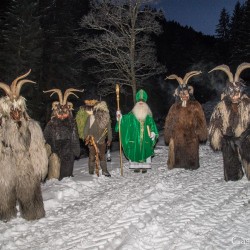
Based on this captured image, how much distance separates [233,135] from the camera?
785cm

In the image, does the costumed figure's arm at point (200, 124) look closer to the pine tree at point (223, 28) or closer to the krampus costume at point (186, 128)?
the krampus costume at point (186, 128)

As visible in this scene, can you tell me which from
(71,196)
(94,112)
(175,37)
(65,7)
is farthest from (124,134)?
(175,37)

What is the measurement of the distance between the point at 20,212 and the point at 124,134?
441 cm

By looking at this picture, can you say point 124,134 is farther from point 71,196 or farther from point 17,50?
point 17,50

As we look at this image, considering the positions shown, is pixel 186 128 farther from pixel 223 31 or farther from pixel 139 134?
pixel 223 31

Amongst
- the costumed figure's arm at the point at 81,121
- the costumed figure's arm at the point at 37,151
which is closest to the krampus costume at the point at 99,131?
the costumed figure's arm at the point at 81,121

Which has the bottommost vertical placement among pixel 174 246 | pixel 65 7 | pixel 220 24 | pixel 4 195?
pixel 174 246

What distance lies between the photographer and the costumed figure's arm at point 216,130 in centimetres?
796

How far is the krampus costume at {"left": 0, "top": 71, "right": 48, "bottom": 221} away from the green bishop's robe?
4035mm

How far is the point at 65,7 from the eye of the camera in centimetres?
2553

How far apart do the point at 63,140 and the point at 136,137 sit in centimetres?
216

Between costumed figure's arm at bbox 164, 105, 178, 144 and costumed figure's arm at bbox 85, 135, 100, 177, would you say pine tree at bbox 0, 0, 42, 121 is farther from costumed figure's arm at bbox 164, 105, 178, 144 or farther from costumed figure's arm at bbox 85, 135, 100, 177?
costumed figure's arm at bbox 164, 105, 178, 144

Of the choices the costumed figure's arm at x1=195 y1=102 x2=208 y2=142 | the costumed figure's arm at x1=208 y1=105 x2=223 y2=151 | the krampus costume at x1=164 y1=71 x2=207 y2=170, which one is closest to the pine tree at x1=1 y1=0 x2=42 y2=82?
the krampus costume at x1=164 y1=71 x2=207 y2=170

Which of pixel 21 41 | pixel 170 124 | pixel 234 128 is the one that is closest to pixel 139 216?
pixel 234 128
